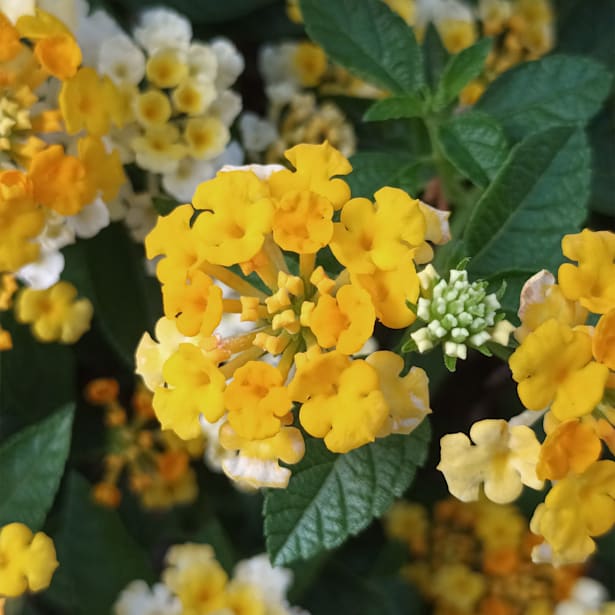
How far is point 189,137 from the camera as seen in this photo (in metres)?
1.00

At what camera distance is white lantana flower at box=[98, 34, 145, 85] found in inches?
37.3

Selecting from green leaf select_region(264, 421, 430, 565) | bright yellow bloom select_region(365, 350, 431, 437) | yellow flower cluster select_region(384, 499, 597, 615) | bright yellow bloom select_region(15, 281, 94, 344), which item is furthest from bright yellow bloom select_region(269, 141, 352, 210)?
yellow flower cluster select_region(384, 499, 597, 615)

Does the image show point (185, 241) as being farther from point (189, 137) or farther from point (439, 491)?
point (439, 491)

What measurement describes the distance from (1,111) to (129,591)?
557mm

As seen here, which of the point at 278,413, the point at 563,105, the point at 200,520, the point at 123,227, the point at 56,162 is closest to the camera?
the point at 278,413

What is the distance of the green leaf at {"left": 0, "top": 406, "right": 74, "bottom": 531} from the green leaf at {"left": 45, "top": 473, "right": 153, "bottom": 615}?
8.0 inches

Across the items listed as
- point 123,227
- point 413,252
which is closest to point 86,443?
point 123,227

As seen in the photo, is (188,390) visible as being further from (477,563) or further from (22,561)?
(477,563)

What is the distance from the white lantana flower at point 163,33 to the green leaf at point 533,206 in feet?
1.39

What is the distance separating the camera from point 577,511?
656 mm

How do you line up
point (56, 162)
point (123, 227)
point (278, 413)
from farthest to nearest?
point (123, 227)
point (56, 162)
point (278, 413)

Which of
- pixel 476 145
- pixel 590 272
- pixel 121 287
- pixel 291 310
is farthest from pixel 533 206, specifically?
pixel 121 287

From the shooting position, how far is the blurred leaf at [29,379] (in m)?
1.14

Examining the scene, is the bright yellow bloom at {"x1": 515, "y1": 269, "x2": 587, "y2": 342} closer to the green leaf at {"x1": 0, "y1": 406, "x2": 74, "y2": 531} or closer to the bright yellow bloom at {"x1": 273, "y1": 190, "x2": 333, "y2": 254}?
the bright yellow bloom at {"x1": 273, "y1": 190, "x2": 333, "y2": 254}
